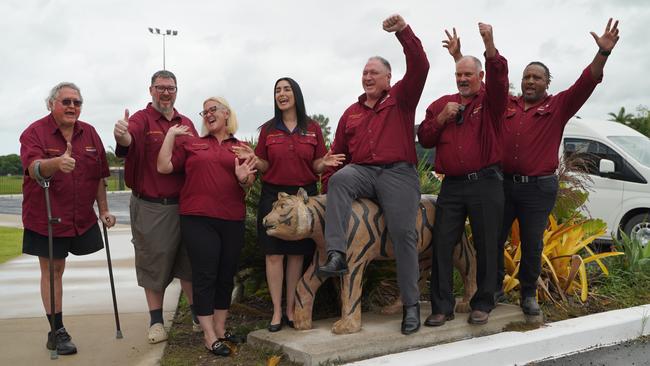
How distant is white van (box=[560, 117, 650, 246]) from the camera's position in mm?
9273

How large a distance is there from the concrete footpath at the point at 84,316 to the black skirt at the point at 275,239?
112 centimetres

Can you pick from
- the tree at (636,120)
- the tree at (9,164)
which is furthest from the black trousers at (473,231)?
the tree at (9,164)

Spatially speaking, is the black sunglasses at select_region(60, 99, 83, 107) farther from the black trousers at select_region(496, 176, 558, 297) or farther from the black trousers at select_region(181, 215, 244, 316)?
the black trousers at select_region(496, 176, 558, 297)

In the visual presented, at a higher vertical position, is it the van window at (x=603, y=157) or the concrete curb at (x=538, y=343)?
the van window at (x=603, y=157)

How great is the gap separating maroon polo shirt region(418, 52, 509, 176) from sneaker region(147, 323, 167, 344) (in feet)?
8.29

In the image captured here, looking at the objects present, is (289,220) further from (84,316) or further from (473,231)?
(84,316)

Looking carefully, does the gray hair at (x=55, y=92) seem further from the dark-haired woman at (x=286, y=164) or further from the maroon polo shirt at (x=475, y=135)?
the maroon polo shirt at (x=475, y=135)

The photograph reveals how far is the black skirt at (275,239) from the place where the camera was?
445cm

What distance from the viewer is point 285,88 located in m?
4.45

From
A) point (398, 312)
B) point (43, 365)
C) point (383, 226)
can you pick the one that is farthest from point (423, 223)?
point (43, 365)

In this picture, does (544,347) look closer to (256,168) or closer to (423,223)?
(423,223)

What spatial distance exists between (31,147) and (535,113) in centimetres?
383

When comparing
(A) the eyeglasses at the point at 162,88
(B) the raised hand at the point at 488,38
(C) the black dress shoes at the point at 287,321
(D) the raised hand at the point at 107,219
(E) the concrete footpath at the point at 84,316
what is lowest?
(E) the concrete footpath at the point at 84,316

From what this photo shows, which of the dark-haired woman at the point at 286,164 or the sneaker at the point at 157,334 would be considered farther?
the sneaker at the point at 157,334
